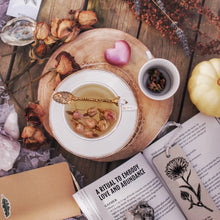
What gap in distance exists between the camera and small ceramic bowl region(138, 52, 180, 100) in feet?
2.56

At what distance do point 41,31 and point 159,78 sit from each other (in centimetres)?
42

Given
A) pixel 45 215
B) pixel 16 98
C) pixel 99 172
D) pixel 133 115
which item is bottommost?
pixel 45 215

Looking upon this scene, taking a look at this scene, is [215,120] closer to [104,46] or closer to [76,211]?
[104,46]

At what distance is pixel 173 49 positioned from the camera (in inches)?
36.2

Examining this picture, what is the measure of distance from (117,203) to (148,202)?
0.35 ft

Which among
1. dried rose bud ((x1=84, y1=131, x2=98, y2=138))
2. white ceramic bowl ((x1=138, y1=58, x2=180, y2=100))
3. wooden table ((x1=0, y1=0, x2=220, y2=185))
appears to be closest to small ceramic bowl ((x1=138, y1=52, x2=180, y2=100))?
white ceramic bowl ((x1=138, y1=58, x2=180, y2=100))

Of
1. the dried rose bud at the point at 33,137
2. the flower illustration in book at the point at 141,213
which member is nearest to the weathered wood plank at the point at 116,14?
the dried rose bud at the point at 33,137

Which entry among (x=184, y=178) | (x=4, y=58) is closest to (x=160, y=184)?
(x=184, y=178)

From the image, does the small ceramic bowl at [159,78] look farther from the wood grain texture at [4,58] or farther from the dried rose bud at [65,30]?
the wood grain texture at [4,58]

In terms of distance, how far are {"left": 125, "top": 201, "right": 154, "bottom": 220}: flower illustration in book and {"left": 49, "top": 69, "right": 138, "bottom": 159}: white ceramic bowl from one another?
0.23 meters

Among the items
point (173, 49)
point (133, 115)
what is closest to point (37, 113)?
point (133, 115)

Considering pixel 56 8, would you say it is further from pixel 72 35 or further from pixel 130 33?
pixel 130 33

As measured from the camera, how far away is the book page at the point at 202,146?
0.88 meters

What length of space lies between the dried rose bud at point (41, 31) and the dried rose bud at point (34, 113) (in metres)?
0.22
